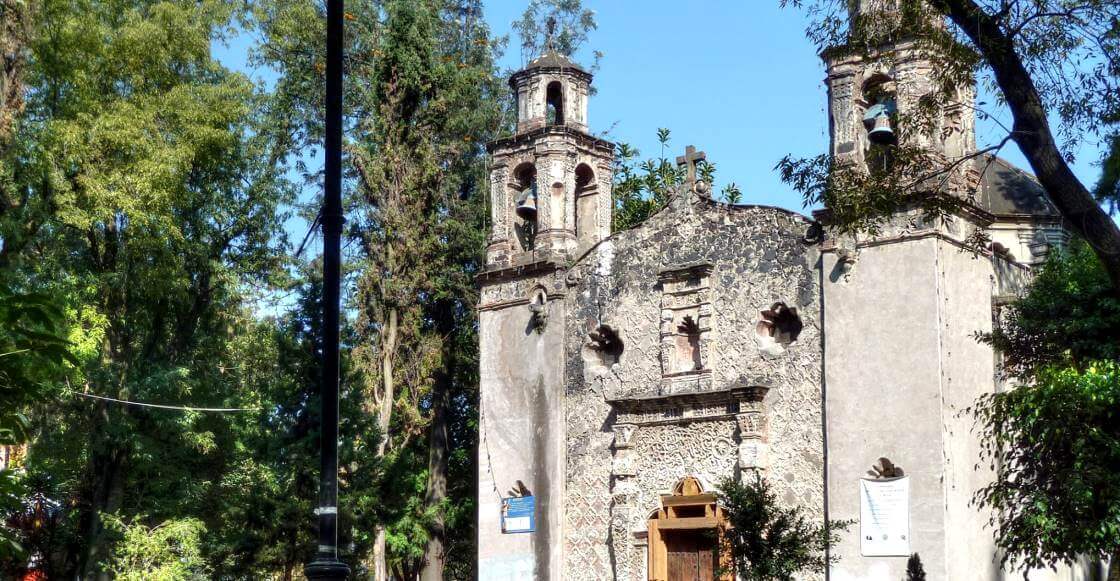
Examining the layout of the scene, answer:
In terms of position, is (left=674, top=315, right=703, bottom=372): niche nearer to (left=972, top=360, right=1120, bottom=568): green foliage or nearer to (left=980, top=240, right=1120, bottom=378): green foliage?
(left=980, top=240, right=1120, bottom=378): green foliage

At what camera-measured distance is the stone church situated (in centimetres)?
1806

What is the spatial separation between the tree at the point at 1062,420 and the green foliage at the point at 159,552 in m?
13.1

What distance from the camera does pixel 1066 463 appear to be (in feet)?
51.9

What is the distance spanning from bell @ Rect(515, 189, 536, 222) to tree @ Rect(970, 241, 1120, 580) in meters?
7.96

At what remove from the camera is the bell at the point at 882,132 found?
1798 cm

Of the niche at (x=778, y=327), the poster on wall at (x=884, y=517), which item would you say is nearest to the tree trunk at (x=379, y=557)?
the niche at (x=778, y=327)

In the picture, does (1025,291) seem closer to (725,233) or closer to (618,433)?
(725,233)

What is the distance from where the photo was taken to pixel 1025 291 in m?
20.1

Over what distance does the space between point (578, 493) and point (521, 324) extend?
9.74 feet

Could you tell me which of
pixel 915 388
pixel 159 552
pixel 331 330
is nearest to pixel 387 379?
pixel 159 552

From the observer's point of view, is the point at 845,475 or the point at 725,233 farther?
the point at 725,233

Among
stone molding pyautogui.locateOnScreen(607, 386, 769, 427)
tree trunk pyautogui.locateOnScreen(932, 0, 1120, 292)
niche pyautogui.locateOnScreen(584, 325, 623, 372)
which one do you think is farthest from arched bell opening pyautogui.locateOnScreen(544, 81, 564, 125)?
tree trunk pyautogui.locateOnScreen(932, 0, 1120, 292)

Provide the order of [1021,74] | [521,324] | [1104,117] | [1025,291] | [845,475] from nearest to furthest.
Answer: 1. [1021,74]
2. [1104,117]
3. [845,475]
4. [1025,291]
5. [521,324]

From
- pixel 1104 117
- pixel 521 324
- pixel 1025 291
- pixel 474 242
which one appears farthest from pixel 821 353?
pixel 474 242
